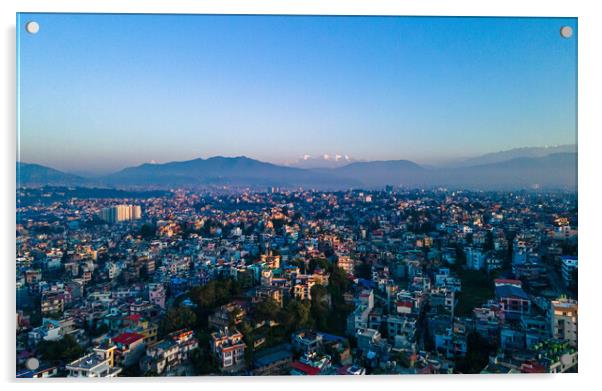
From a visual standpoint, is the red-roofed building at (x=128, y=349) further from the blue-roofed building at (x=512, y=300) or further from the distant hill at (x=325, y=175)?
the blue-roofed building at (x=512, y=300)

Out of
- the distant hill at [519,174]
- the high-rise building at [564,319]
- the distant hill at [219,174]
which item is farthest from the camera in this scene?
the distant hill at [219,174]

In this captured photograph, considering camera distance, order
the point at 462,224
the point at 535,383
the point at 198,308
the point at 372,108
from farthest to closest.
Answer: the point at 462,224 < the point at 372,108 < the point at 198,308 < the point at 535,383

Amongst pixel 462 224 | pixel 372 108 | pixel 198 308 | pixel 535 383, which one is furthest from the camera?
pixel 462 224

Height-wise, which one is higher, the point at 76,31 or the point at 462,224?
the point at 76,31

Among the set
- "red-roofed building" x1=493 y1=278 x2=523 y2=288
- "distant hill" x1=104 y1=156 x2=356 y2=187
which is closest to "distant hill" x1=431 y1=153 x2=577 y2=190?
"red-roofed building" x1=493 y1=278 x2=523 y2=288

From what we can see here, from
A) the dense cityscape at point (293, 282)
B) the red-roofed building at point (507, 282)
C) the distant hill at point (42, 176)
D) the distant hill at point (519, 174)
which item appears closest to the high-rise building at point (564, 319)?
the dense cityscape at point (293, 282)

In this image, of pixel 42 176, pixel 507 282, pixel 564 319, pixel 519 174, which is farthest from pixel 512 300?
pixel 42 176

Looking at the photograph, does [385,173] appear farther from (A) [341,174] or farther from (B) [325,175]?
(B) [325,175]
